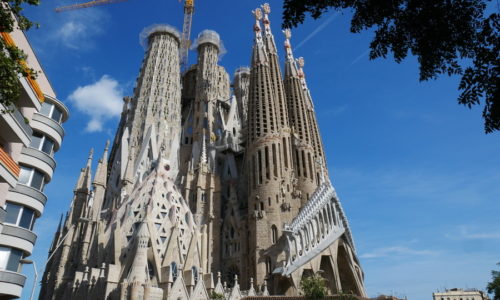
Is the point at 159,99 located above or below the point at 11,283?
above

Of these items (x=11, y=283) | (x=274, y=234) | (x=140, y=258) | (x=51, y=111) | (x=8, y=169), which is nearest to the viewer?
(x=8, y=169)

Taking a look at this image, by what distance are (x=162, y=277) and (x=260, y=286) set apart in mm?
7561

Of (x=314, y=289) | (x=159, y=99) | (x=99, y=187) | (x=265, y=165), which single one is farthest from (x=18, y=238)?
(x=159, y=99)

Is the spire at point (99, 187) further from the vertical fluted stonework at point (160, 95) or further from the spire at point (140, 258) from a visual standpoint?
the spire at point (140, 258)

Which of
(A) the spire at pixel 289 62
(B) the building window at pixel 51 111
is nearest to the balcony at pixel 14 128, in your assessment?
(B) the building window at pixel 51 111

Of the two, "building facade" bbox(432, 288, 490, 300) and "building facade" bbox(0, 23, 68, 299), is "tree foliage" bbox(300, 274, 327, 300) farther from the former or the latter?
"building facade" bbox(432, 288, 490, 300)

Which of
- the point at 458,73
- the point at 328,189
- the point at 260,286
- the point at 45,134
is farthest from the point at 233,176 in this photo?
the point at 458,73

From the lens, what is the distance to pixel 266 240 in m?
30.8

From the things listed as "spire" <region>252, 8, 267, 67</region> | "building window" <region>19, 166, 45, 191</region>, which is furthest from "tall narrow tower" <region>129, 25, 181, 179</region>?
"building window" <region>19, 166, 45, 191</region>

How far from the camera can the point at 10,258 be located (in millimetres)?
15688

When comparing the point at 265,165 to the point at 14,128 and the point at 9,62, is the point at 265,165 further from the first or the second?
the point at 9,62

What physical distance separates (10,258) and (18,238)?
85cm

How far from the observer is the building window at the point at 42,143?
1802 cm

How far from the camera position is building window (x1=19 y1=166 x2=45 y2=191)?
1712 cm
